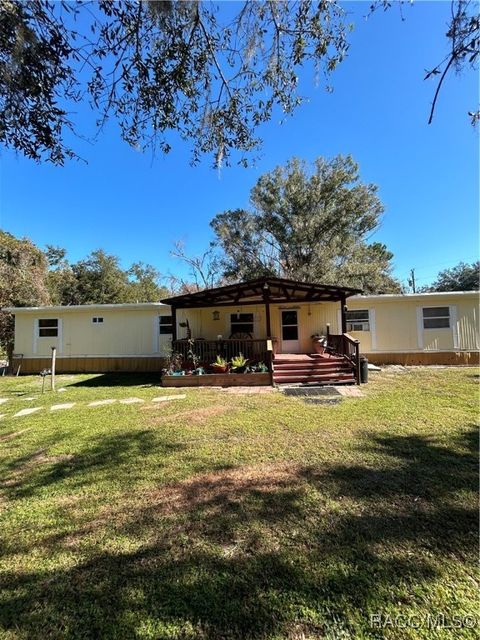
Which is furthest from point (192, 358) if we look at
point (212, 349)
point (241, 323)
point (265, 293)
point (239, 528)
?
point (239, 528)

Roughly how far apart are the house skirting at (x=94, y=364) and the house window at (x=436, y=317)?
389 inches

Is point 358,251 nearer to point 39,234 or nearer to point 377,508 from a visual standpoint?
point 377,508

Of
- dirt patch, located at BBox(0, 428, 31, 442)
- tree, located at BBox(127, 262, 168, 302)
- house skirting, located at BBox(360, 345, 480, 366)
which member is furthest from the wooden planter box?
tree, located at BBox(127, 262, 168, 302)

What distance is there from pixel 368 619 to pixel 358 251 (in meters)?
20.1

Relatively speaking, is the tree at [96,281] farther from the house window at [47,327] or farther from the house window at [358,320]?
the house window at [358,320]

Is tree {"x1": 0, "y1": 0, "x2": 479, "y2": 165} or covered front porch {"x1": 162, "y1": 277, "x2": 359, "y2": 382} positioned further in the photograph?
covered front porch {"x1": 162, "y1": 277, "x2": 359, "y2": 382}

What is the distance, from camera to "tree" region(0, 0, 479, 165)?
2.46 m

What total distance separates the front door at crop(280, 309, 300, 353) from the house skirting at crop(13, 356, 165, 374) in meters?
4.75

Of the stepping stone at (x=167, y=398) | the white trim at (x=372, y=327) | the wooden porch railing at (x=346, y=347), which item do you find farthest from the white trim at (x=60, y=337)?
the white trim at (x=372, y=327)

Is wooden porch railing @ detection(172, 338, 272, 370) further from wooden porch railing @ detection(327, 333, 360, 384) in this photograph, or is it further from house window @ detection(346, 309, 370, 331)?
house window @ detection(346, 309, 370, 331)

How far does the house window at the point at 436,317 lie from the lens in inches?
459

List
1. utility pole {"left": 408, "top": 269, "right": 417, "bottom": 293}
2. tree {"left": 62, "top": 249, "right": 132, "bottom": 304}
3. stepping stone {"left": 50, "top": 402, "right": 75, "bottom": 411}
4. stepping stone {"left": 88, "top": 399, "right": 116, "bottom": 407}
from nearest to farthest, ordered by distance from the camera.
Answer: stepping stone {"left": 50, "top": 402, "right": 75, "bottom": 411}, stepping stone {"left": 88, "top": 399, "right": 116, "bottom": 407}, tree {"left": 62, "top": 249, "right": 132, "bottom": 304}, utility pole {"left": 408, "top": 269, "right": 417, "bottom": 293}

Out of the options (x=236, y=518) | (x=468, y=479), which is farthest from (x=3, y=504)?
(x=468, y=479)

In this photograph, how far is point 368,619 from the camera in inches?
67.8
